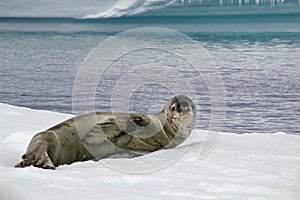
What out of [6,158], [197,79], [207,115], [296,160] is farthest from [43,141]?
[197,79]

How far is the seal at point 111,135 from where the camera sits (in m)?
3.25

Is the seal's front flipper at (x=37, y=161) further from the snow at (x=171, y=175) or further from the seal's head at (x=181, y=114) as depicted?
the seal's head at (x=181, y=114)

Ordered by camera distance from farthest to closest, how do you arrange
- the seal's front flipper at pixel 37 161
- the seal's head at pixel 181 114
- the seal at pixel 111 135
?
the seal's head at pixel 181 114
the seal at pixel 111 135
the seal's front flipper at pixel 37 161

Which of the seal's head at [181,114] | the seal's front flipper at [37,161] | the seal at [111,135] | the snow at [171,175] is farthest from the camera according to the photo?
the seal's head at [181,114]

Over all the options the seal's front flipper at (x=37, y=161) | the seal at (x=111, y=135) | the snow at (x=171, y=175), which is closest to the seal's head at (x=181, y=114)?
the seal at (x=111, y=135)

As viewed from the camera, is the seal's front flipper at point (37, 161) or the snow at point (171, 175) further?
the seal's front flipper at point (37, 161)

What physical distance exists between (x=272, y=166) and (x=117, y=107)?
0.89 m

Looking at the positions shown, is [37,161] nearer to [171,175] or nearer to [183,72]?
[171,175]

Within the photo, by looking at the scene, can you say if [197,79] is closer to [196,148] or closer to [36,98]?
[36,98]

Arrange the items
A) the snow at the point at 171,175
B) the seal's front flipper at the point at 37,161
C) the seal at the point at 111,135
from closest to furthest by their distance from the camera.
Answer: the snow at the point at 171,175, the seal's front flipper at the point at 37,161, the seal at the point at 111,135

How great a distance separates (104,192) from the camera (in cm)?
251

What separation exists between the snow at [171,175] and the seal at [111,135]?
0.10 m

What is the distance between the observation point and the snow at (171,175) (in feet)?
8.34

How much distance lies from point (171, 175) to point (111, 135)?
63 centimetres
